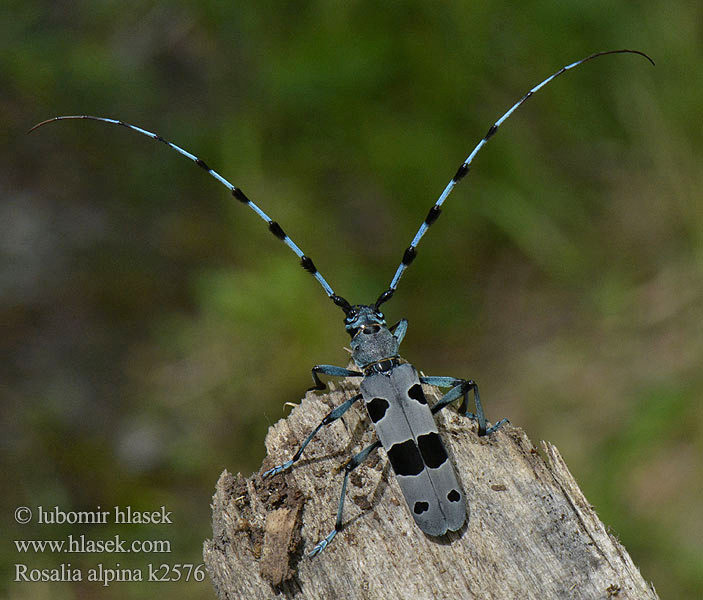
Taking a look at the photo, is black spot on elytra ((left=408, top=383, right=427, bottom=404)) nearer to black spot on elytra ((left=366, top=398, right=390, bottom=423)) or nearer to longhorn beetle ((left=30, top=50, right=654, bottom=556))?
longhorn beetle ((left=30, top=50, right=654, bottom=556))

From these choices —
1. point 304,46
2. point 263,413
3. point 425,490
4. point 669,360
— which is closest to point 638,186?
point 669,360

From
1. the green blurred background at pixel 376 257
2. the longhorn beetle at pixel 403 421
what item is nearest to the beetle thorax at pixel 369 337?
the longhorn beetle at pixel 403 421

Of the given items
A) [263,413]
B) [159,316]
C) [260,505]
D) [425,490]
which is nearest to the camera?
[425,490]

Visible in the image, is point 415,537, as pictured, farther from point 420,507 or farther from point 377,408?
point 377,408

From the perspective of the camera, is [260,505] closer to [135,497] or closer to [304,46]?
[135,497]

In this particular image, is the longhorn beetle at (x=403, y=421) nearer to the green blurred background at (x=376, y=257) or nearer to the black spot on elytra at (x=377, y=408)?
the black spot on elytra at (x=377, y=408)

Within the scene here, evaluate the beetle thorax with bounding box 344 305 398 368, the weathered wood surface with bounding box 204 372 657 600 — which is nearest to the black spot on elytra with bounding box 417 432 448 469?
the weathered wood surface with bounding box 204 372 657 600
